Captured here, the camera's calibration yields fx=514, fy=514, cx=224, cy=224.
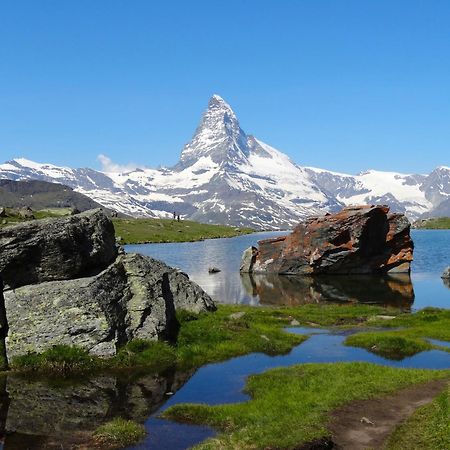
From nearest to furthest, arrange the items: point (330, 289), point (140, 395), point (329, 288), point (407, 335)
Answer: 1. point (140, 395)
2. point (407, 335)
3. point (330, 289)
4. point (329, 288)

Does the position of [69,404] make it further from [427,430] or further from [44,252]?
[427,430]

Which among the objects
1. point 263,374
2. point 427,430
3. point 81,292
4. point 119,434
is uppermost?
point 81,292

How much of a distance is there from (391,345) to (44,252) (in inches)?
1025

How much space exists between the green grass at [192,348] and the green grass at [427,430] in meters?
14.9

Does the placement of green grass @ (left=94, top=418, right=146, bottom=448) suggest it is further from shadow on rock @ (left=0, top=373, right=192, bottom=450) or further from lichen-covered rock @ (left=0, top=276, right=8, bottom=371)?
lichen-covered rock @ (left=0, top=276, right=8, bottom=371)

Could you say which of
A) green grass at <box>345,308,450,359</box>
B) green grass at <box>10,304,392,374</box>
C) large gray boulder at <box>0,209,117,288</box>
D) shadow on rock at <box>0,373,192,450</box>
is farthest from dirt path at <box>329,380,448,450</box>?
large gray boulder at <box>0,209,117,288</box>

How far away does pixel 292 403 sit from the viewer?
2488 cm

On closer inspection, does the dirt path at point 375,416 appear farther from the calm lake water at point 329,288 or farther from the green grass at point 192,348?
the calm lake water at point 329,288

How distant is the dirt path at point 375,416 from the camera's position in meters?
20.8

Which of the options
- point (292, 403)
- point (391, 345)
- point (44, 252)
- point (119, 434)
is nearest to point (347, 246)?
point (391, 345)

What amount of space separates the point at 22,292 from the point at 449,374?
26.9 metres

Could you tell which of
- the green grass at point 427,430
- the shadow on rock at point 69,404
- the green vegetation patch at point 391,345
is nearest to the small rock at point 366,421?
the green grass at point 427,430

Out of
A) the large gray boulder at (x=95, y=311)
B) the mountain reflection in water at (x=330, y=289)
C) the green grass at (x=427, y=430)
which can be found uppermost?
the large gray boulder at (x=95, y=311)

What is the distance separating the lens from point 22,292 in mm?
33844
